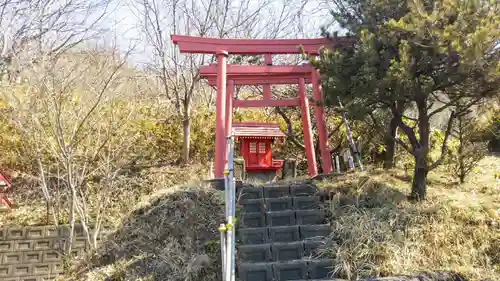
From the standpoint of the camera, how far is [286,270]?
4.02 m

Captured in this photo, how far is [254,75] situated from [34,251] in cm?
455

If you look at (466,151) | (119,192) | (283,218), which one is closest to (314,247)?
(283,218)

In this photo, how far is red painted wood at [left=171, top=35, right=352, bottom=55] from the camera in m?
6.24

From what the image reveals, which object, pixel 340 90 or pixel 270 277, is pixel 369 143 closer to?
pixel 340 90

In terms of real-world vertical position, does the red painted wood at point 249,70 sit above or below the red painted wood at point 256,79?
above

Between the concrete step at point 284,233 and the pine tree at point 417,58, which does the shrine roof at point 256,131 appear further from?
the concrete step at point 284,233

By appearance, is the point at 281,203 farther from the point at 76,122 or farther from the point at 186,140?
the point at 186,140

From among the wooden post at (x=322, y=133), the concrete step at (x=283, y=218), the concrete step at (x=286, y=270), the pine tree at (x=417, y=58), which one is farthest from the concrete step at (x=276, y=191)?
the wooden post at (x=322, y=133)

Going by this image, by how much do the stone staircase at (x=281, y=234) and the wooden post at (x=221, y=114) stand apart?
1.14 metres

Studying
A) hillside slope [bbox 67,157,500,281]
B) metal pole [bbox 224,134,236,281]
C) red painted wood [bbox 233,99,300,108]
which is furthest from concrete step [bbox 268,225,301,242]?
red painted wood [bbox 233,99,300,108]

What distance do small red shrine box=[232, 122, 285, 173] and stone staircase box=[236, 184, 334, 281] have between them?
1.63m

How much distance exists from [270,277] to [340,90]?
2.65 meters

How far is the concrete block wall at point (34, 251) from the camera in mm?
5480

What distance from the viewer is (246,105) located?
6.79 meters
